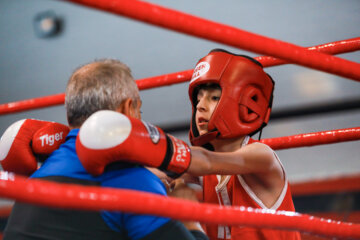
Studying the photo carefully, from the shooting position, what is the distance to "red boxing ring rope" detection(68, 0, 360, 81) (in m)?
0.86

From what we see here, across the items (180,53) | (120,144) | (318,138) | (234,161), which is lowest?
(180,53)

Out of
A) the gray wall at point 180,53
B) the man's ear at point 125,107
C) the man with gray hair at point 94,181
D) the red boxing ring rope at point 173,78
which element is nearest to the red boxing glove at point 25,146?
the man with gray hair at point 94,181

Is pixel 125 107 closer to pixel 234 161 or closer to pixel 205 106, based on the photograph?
pixel 234 161

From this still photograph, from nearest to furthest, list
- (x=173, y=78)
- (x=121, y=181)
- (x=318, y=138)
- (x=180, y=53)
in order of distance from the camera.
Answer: (x=121, y=181), (x=318, y=138), (x=173, y=78), (x=180, y=53)

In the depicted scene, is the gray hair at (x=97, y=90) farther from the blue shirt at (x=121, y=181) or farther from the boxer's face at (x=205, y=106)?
the boxer's face at (x=205, y=106)

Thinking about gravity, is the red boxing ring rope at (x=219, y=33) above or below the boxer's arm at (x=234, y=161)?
above

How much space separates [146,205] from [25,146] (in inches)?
20.3

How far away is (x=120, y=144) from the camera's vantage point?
0.88 meters

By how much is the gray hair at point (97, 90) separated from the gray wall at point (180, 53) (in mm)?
2507

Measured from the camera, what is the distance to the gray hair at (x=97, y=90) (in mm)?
1070

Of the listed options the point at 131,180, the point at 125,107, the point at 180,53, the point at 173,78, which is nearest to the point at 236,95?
the point at 173,78

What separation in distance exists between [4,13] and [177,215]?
422 cm

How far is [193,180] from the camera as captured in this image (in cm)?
158

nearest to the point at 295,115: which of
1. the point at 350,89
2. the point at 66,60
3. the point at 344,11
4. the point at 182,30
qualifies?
the point at 350,89
